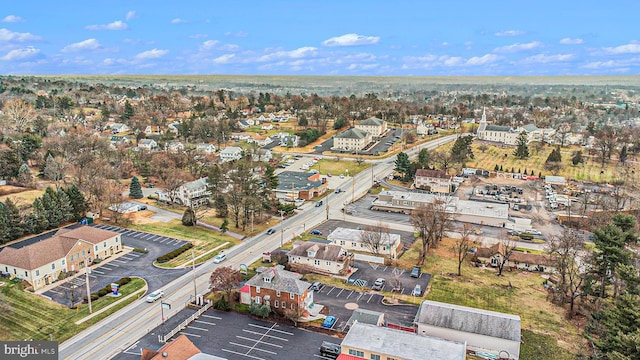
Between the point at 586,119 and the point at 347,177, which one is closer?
the point at 347,177

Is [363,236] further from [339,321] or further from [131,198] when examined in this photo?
[131,198]

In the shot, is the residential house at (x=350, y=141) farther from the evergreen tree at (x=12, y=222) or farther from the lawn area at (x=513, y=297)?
the evergreen tree at (x=12, y=222)

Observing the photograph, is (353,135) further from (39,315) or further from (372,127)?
(39,315)

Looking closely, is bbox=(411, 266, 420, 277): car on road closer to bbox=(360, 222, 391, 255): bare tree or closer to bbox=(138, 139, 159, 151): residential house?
bbox=(360, 222, 391, 255): bare tree

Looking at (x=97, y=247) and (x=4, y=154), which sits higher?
(x=4, y=154)

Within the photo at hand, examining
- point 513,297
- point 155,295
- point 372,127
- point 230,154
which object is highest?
point 372,127

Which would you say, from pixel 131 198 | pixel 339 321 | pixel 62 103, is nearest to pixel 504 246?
pixel 339 321

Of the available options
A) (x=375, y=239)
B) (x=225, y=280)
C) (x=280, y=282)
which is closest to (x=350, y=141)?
(x=375, y=239)
